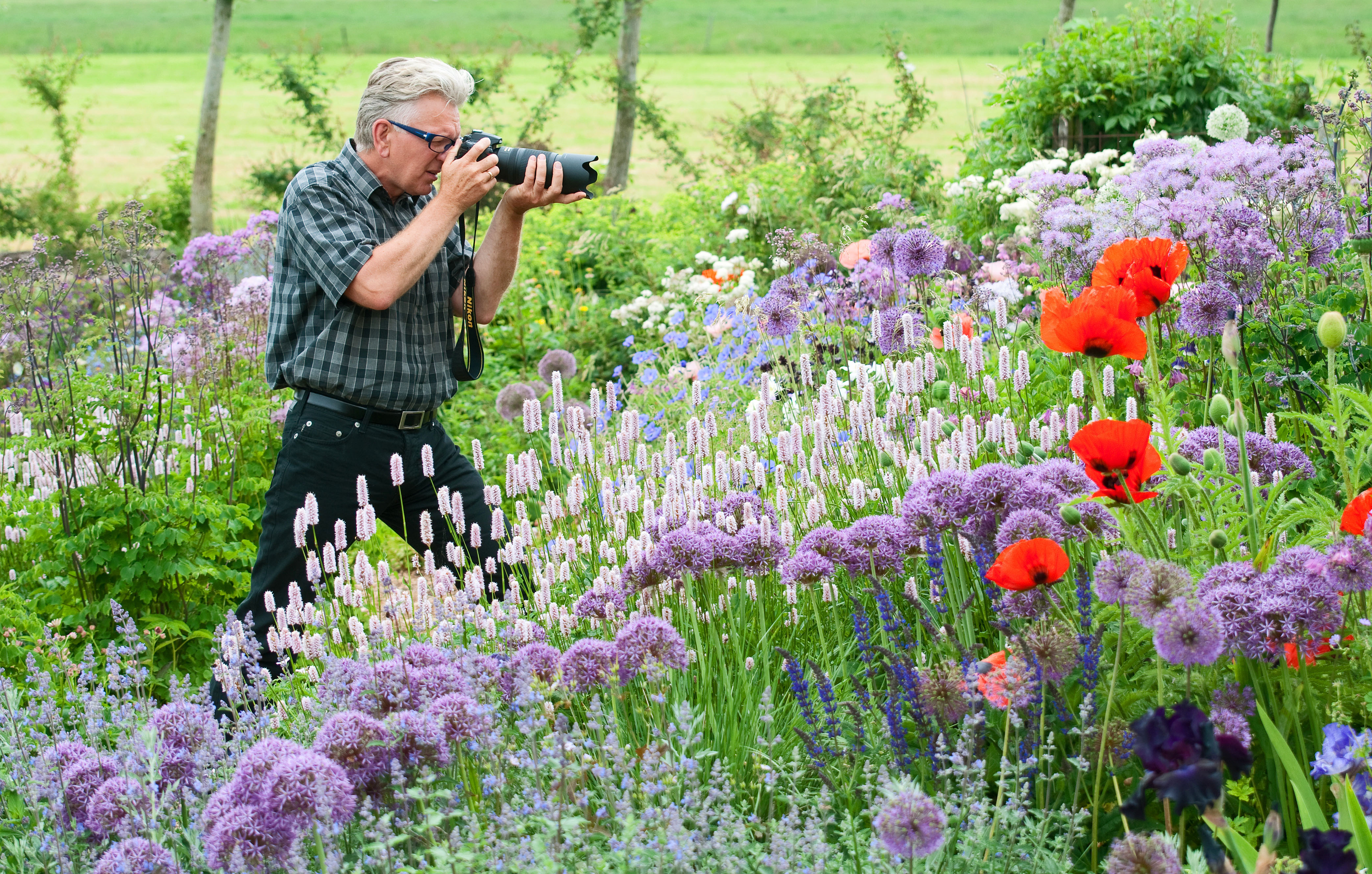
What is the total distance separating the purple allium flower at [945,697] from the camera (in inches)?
79.2

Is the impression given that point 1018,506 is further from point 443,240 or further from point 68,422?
point 68,422

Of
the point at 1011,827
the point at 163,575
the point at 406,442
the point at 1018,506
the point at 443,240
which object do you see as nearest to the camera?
the point at 1011,827

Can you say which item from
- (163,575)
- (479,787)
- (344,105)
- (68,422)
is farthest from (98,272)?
(344,105)

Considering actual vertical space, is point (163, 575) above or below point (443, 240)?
below

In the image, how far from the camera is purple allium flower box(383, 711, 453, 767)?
68.1 inches

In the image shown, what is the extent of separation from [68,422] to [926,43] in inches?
1443

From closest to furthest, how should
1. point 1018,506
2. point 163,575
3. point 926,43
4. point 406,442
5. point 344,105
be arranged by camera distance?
point 1018,506
point 406,442
point 163,575
point 344,105
point 926,43

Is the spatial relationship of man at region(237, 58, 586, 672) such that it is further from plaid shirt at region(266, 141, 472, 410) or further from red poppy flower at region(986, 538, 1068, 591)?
red poppy flower at region(986, 538, 1068, 591)

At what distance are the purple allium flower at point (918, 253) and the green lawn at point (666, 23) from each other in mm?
29709

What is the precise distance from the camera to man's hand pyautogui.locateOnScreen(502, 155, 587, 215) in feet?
0.03

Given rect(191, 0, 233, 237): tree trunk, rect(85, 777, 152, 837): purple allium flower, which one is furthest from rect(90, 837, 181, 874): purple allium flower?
rect(191, 0, 233, 237): tree trunk

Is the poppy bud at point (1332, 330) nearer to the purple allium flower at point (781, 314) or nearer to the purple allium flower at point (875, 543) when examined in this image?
the purple allium flower at point (875, 543)

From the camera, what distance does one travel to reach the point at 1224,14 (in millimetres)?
7723

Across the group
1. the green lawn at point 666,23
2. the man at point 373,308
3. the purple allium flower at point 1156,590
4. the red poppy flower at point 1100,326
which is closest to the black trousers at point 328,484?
the man at point 373,308
